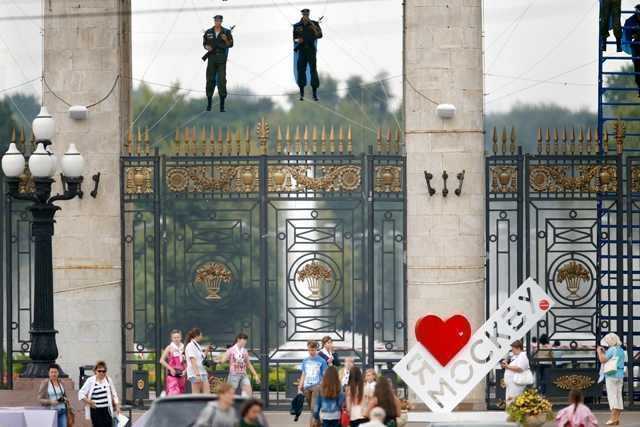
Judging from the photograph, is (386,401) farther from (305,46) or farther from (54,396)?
(305,46)

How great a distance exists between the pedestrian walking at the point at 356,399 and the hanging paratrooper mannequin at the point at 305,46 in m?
7.77

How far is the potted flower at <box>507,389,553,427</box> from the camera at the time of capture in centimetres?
2591

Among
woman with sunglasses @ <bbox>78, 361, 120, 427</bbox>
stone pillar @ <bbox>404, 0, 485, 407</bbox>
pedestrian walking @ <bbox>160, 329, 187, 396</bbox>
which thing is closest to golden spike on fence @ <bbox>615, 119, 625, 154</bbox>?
stone pillar @ <bbox>404, 0, 485, 407</bbox>

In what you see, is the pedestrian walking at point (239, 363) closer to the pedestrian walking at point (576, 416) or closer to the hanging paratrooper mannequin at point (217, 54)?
the hanging paratrooper mannequin at point (217, 54)

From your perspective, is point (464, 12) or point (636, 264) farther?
point (636, 264)

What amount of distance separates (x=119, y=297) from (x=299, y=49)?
5.07m

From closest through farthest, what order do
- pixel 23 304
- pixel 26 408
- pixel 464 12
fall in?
1. pixel 26 408
2. pixel 464 12
3. pixel 23 304

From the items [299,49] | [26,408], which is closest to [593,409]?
[299,49]

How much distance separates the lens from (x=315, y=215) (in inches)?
1241

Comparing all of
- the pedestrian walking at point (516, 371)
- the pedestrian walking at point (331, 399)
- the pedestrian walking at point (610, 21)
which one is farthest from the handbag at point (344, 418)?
the pedestrian walking at point (610, 21)

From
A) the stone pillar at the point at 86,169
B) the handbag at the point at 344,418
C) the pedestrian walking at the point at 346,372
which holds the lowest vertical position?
the handbag at the point at 344,418

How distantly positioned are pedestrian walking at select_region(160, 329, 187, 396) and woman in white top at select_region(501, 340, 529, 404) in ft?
15.7

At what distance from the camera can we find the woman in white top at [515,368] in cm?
2801

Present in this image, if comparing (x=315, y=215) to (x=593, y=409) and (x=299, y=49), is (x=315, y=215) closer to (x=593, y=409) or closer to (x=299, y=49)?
(x=299, y=49)
